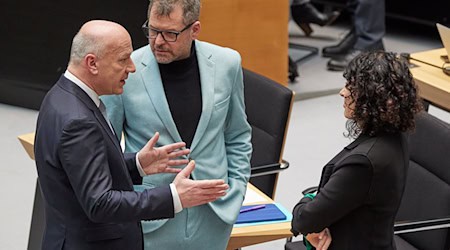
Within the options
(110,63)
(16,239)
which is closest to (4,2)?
(16,239)

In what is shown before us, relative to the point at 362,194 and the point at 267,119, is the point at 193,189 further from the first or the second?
the point at 267,119

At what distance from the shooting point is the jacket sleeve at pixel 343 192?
2686 millimetres

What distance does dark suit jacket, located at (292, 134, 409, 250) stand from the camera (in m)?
2.69

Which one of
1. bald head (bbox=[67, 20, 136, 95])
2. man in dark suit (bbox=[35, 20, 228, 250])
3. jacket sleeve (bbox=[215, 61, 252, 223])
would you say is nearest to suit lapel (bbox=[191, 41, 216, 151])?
jacket sleeve (bbox=[215, 61, 252, 223])

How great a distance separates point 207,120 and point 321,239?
60 centimetres

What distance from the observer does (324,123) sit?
6.37 metres

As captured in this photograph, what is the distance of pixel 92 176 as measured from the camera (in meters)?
2.56

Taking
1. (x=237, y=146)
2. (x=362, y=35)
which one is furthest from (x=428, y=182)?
(x=362, y=35)

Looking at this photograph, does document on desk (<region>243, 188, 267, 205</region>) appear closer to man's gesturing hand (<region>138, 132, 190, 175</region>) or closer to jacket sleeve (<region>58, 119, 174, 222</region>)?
man's gesturing hand (<region>138, 132, 190, 175</region>)

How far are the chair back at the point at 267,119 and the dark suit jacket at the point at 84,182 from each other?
1302 mm

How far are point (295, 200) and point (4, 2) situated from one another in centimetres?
247

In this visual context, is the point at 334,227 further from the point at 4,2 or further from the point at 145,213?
the point at 4,2

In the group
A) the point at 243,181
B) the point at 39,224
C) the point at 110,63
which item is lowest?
the point at 39,224

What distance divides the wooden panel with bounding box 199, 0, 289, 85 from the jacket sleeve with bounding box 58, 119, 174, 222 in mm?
3281
